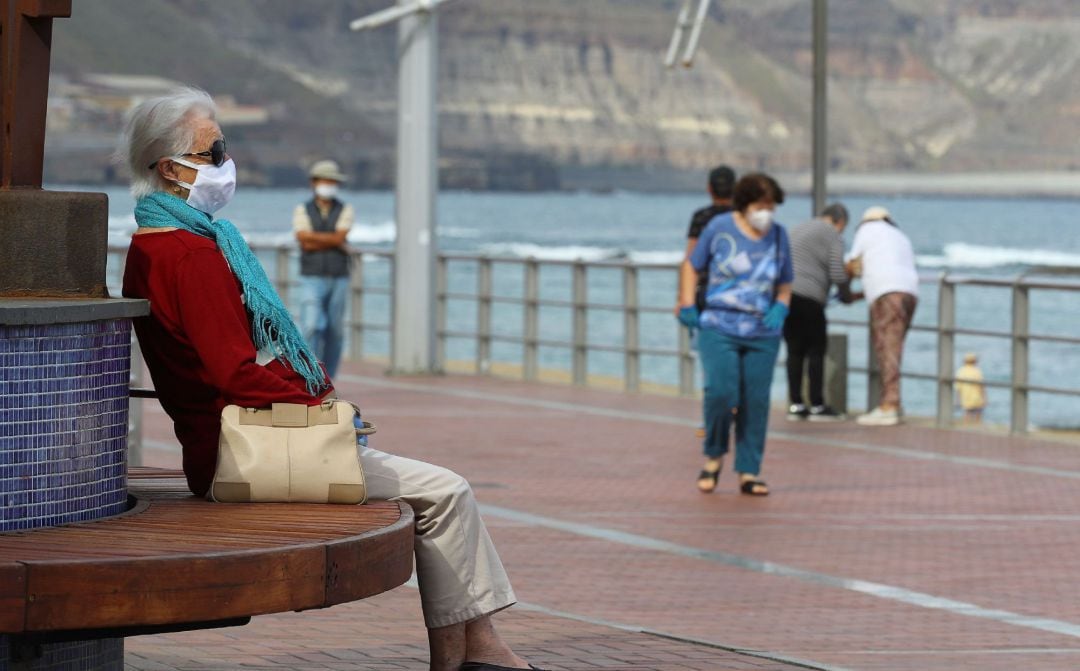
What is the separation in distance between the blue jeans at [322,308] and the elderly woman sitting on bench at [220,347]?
10872 mm

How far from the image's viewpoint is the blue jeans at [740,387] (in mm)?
11344

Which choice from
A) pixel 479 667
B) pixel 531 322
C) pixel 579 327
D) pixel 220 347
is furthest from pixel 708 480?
pixel 531 322

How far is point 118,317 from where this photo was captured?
192 inches

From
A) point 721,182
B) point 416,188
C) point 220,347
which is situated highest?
point 416,188

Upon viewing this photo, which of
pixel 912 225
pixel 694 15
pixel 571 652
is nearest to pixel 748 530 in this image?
pixel 571 652

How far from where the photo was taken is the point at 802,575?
8.85 m

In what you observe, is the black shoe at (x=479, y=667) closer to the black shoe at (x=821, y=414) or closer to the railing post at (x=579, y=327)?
the black shoe at (x=821, y=414)

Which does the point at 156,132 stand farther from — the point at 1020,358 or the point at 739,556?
the point at 1020,358

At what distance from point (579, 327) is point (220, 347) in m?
15.0

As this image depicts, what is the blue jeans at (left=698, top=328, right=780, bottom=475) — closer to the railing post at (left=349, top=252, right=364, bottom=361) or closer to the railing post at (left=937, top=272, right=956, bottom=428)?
the railing post at (left=937, top=272, right=956, bottom=428)

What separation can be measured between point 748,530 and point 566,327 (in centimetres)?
4998

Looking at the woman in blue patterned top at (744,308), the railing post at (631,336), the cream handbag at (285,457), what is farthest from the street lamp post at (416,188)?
the cream handbag at (285,457)

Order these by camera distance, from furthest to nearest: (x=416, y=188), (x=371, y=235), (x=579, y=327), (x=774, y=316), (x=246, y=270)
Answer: (x=371, y=235) < (x=579, y=327) < (x=416, y=188) < (x=774, y=316) < (x=246, y=270)

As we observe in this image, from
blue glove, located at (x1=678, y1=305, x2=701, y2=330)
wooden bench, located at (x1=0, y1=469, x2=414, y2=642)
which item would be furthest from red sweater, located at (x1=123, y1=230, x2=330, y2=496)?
blue glove, located at (x1=678, y1=305, x2=701, y2=330)
